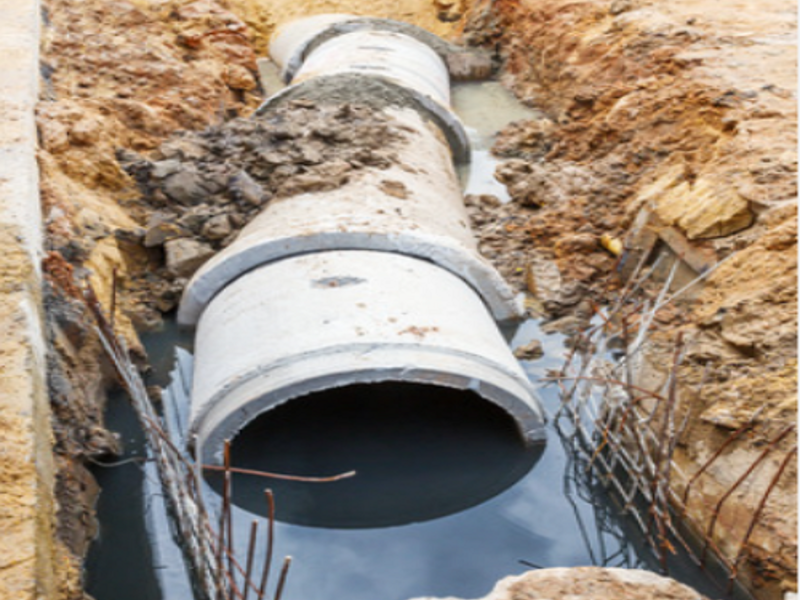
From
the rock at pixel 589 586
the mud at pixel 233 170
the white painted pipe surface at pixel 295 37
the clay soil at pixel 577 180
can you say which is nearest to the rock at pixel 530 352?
the clay soil at pixel 577 180

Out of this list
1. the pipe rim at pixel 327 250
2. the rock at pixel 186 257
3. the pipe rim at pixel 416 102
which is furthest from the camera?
the pipe rim at pixel 416 102

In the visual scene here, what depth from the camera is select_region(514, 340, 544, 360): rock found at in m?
4.68

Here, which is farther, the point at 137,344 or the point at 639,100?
the point at 639,100

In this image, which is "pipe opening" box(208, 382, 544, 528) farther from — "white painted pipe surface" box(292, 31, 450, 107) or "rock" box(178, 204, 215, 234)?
"white painted pipe surface" box(292, 31, 450, 107)

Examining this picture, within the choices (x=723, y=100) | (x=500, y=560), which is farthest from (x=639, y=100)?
(x=500, y=560)

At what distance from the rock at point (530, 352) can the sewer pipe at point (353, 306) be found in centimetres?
25

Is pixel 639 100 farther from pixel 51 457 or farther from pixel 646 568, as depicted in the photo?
pixel 51 457

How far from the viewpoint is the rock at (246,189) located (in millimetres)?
5172

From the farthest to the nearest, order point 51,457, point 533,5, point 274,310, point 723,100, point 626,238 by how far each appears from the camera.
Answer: point 533,5 < point 723,100 < point 626,238 < point 274,310 < point 51,457

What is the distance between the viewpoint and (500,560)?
352 centimetres

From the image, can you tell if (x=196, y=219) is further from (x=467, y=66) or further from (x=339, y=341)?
(x=467, y=66)

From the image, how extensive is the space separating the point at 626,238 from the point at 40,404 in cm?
346

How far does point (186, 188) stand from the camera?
5.43 m

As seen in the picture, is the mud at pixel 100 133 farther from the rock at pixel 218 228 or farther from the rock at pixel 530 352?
the rock at pixel 530 352
